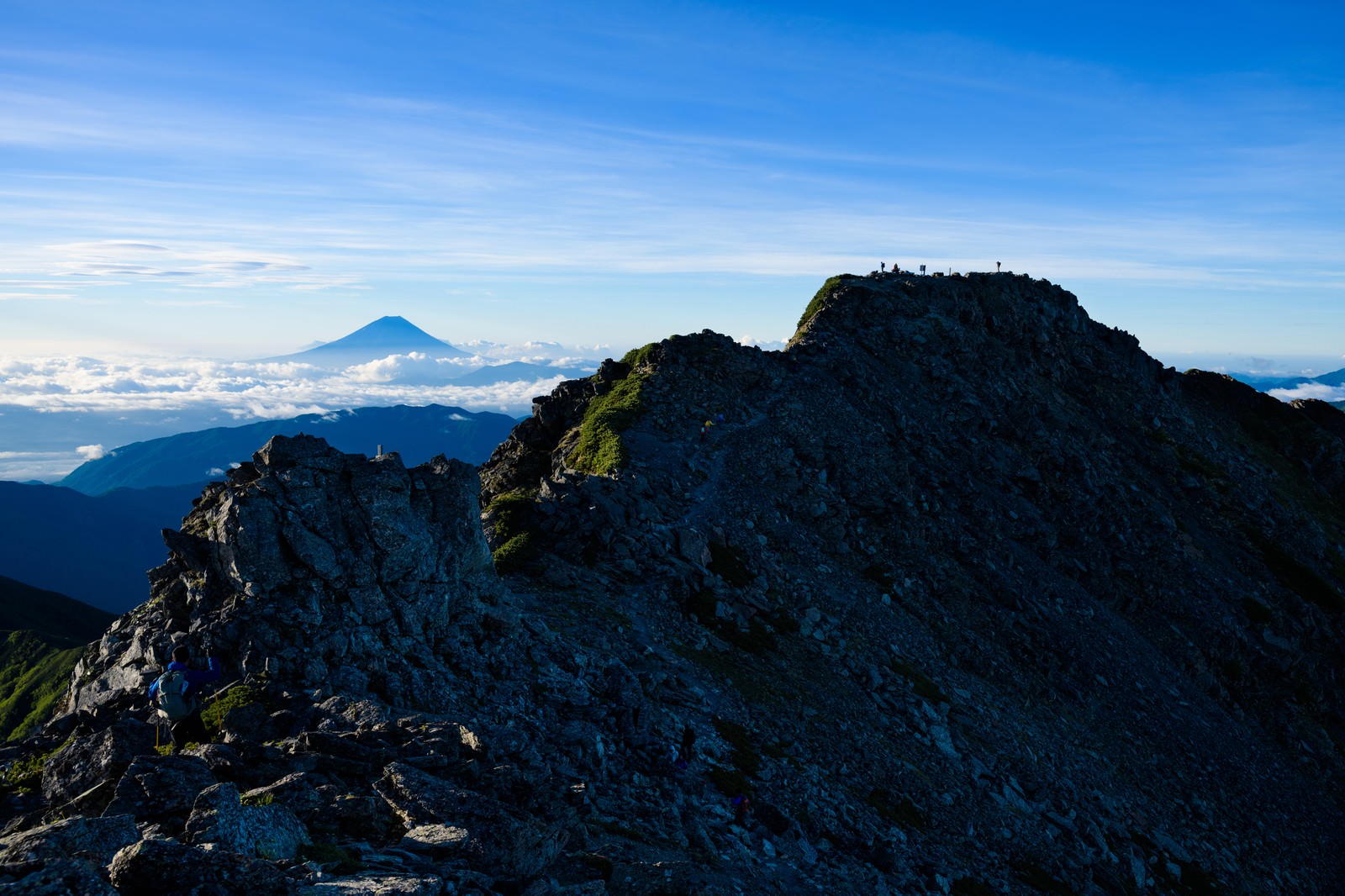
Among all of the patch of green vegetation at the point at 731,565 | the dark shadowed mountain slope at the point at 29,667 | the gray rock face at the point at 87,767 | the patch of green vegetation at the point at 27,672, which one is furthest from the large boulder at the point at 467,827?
the patch of green vegetation at the point at 27,672

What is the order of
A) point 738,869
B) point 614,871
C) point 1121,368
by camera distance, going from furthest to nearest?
point 1121,368
point 738,869
point 614,871

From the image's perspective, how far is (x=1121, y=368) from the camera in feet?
351

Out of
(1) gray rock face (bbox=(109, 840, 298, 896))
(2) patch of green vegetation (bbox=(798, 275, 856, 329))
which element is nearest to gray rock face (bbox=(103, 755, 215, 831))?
(1) gray rock face (bbox=(109, 840, 298, 896))

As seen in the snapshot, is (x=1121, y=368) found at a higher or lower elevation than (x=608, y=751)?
higher

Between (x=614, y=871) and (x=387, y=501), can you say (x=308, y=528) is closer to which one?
(x=387, y=501)

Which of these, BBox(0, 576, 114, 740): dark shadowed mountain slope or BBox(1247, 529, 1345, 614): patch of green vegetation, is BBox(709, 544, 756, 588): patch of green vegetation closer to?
BBox(1247, 529, 1345, 614): patch of green vegetation

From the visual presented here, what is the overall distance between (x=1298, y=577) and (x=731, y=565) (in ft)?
233

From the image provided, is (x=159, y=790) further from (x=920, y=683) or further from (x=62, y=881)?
(x=920, y=683)

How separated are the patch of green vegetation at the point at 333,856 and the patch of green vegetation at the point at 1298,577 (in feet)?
323

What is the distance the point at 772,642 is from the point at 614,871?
27.3m

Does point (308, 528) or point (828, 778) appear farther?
point (828, 778)

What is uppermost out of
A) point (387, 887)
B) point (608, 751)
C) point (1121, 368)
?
point (1121, 368)

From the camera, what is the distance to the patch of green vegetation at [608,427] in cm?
6169

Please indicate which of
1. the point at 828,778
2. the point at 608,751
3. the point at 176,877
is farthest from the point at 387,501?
the point at 828,778
